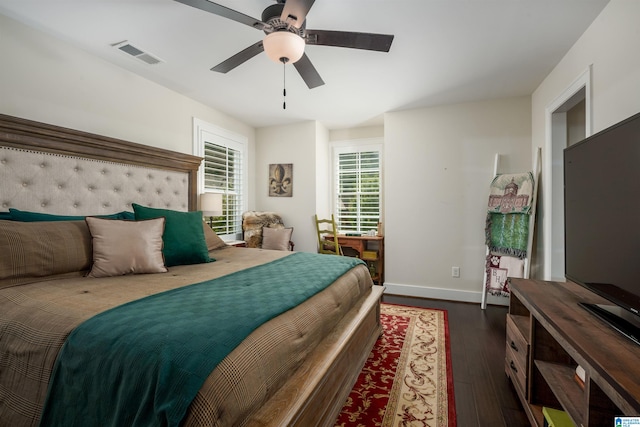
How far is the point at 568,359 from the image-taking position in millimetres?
1432

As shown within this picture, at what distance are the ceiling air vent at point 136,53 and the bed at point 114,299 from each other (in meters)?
0.75

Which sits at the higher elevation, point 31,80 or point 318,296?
point 31,80

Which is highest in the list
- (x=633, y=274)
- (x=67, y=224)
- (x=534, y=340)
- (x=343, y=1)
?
(x=343, y=1)

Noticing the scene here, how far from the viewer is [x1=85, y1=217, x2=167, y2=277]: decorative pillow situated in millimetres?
1746

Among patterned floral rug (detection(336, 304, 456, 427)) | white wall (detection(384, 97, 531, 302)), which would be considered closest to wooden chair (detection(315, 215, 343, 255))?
Result: white wall (detection(384, 97, 531, 302))

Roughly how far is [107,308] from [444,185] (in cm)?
356

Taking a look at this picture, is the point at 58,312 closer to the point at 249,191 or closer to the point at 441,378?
the point at 441,378

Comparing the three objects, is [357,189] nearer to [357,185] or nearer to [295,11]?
[357,185]

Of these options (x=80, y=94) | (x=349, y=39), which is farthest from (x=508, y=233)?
(x=80, y=94)

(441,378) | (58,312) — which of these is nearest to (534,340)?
(441,378)

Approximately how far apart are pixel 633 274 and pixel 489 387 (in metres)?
1.16

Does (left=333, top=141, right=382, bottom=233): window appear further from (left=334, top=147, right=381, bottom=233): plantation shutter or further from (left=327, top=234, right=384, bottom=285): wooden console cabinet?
(left=327, top=234, right=384, bottom=285): wooden console cabinet

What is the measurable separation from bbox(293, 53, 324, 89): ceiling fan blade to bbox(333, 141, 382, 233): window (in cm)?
241

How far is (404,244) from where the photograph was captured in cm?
383
